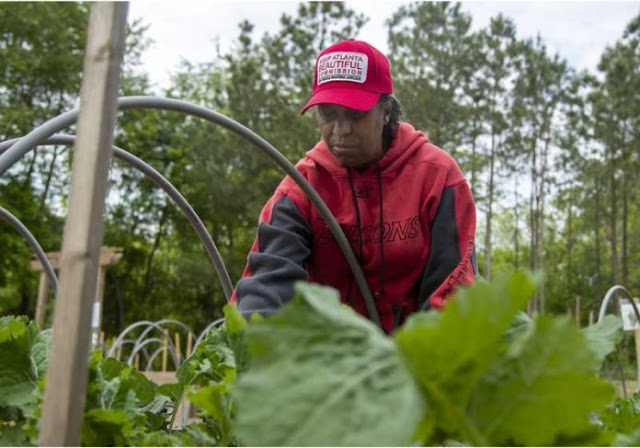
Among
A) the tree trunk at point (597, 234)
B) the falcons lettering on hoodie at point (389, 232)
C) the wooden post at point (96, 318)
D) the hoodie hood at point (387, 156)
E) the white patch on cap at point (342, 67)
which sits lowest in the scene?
the wooden post at point (96, 318)

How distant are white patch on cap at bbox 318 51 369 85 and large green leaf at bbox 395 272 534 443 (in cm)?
124

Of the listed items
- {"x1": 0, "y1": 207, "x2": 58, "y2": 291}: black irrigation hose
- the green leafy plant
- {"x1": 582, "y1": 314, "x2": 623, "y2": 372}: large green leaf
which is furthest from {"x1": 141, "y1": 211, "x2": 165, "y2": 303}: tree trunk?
the green leafy plant

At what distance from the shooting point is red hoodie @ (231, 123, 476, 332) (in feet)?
5.35

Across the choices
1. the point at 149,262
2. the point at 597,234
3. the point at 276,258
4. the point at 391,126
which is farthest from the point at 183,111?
the point at 597,234

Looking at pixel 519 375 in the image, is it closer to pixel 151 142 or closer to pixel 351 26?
pixel 351 26

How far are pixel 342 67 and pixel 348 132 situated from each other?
16 cm

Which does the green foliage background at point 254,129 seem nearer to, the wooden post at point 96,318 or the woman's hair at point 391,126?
the wooden post at point 96,318

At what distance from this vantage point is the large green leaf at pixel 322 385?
14.6 inches

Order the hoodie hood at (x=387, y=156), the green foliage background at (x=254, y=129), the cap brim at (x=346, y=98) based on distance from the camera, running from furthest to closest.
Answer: the green foliage background at (x=254, y=129) → the hoodie hood at (x=387, y=156) → the cap brim at (x=346, y=98)

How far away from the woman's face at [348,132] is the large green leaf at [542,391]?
1300mm

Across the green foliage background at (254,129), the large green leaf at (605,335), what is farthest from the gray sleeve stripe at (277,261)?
the green foliage background at (254,129)

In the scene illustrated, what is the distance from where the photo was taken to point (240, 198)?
782 inches

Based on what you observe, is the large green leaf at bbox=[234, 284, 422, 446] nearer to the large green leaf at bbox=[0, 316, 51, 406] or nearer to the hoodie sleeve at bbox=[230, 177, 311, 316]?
the large green leaf at bbox=[0, 316, 51, 406]

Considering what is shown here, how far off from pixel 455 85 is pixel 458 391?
67.4 feet
